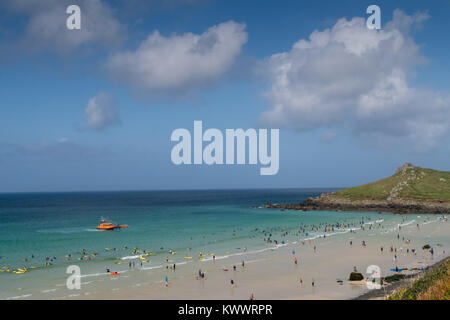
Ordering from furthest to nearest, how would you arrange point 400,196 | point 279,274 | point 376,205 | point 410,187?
1. point 410,187
2. point 400,196
3. point 376,205
4. point 279,274

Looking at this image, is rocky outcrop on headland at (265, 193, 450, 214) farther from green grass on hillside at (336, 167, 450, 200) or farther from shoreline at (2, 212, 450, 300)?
shoreline at (2, 212, 450, 300)

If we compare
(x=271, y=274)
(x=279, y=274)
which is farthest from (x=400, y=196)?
(x=271, y=274)

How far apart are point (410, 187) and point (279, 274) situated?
127 meters

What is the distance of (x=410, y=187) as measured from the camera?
146 meters

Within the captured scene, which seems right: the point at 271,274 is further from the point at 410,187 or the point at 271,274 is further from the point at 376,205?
the point at 410,187

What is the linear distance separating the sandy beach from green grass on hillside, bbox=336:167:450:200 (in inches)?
3272

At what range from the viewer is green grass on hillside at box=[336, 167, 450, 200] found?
138 m

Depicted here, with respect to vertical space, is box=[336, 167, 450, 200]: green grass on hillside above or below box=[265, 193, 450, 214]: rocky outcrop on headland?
above

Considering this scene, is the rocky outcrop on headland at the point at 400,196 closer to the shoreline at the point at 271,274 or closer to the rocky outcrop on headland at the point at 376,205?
the rocky outcrop on headland at the point at 376,205

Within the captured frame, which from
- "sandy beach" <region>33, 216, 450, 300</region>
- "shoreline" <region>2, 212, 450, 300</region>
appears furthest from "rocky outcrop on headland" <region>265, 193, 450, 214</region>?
"sandy beach" <region>33, 216, 450, 300</region>

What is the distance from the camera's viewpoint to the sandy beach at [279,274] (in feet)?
109

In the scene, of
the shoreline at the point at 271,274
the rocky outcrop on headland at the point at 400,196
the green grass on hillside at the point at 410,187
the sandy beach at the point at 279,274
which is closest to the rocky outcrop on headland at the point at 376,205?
the rocky outcrop on headland at the point at 400,196

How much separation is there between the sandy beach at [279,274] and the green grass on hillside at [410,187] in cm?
8311
